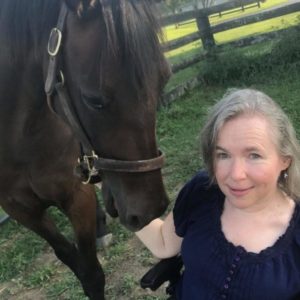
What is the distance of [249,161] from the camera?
1344 millimetres

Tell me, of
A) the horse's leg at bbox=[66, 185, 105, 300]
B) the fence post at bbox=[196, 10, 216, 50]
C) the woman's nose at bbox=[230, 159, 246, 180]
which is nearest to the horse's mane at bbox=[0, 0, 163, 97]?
the woman's nose at bbox=[230, 159, 246, 180]

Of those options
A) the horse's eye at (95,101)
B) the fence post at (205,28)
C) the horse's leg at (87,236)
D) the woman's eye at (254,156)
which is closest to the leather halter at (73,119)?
the horse's eye at (95,101)

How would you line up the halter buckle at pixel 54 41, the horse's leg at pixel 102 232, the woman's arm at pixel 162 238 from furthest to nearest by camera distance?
the horse's leg at pixel 102 232
the woman's arm at pixel 162 238
the halter buckle at pixel 54 41

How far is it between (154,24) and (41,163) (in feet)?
3.18

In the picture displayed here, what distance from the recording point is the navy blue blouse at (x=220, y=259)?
4.32 feet

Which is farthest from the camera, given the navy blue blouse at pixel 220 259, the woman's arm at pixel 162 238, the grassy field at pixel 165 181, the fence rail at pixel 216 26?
the fence rail at pixel 216 26

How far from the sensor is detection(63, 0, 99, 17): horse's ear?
1.49 m

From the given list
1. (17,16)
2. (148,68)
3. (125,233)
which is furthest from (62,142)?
(125,233)

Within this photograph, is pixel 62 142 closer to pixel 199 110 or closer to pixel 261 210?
pixel 261 210

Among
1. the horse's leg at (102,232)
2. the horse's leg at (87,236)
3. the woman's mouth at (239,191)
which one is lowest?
the horse's leg at (102,232)

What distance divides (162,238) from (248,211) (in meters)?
0.41

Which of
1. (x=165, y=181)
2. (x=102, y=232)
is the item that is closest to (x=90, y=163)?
(x=102, y=232)

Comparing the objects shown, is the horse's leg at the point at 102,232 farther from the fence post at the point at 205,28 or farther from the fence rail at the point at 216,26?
the fence post at the point at 205,28

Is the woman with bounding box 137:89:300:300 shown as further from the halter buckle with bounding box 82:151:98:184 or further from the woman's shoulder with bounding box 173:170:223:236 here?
the halter buckle with bounding box 82:151:98:184
